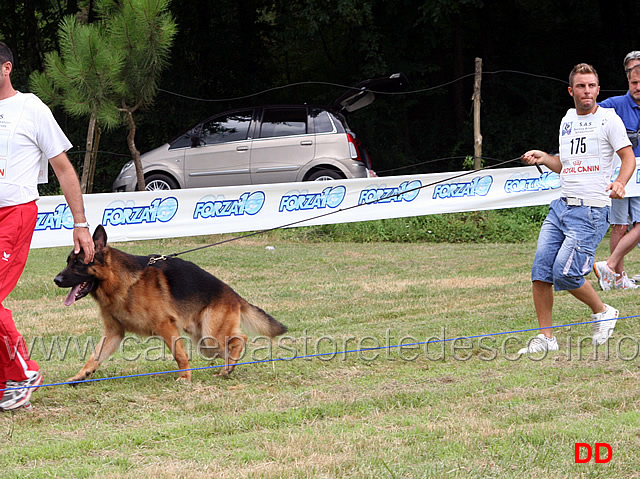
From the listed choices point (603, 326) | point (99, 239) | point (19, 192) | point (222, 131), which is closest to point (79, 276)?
point (99, 239)

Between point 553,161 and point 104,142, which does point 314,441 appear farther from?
point 104,142

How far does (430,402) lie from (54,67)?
10.9 meters

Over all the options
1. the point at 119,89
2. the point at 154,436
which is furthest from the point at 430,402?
the point at 119,89

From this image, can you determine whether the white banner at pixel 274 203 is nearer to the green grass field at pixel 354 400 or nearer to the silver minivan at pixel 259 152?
the green grass field at pixel 354 400

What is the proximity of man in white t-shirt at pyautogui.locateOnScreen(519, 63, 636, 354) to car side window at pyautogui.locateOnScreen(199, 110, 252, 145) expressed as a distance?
9.17 m

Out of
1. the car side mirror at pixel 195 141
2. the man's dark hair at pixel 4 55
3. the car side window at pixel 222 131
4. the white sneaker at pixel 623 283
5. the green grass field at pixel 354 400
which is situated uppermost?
the car side window at pixel 222 131

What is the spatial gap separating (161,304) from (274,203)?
5.49m

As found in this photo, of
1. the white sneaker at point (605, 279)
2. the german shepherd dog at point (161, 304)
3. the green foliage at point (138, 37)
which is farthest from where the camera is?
the green foliage at point (138, 37)

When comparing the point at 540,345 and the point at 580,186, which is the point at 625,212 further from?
the point at 540,345

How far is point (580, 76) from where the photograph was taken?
514 cm

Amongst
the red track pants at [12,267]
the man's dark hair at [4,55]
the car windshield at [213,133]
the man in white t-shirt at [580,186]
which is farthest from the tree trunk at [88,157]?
the man in white t-shirt at [580,186]

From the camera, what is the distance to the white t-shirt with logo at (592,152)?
5.17m

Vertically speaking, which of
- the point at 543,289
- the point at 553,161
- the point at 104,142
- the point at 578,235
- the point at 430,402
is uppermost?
the point at 104,142

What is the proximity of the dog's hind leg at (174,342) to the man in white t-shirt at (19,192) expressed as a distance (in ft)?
2.47
